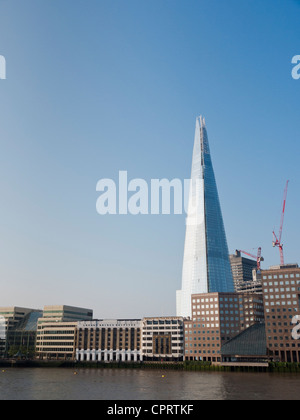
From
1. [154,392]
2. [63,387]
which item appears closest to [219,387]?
[154,392]

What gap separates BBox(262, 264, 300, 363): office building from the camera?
177 metres

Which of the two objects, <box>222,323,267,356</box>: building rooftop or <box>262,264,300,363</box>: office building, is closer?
<box>262,264,300,363</box>: office building

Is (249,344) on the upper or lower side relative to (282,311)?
lower

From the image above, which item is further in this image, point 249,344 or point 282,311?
point 282,311

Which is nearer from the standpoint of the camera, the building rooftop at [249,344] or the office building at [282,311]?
the office building at [282,311]

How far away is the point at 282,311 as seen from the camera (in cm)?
18312

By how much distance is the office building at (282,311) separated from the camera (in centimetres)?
17662

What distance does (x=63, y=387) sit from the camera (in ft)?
327
